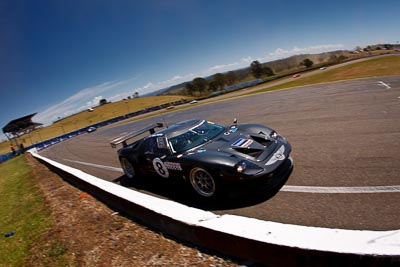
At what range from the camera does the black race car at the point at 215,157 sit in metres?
4.00

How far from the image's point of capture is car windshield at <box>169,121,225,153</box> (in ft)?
16.4

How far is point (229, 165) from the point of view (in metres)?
3.99

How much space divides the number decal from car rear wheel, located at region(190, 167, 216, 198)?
72 centimetres

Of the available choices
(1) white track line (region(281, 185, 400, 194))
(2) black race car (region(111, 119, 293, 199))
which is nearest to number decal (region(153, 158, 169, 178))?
(2) black race car (region(111, 119, 293, 199))

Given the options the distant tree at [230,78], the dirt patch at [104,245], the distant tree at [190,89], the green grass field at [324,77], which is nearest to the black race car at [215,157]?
the dirt patch at [104,245]

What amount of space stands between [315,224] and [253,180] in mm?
1064

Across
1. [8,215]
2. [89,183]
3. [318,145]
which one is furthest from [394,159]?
[8,215]

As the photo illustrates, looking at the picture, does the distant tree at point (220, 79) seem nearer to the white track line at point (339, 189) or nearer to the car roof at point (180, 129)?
the car roof at point (180, 129)

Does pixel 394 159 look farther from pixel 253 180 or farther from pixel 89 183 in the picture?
pixel 89 183

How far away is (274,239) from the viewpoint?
221 cm

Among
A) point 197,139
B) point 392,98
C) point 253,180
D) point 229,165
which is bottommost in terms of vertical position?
point 392,98

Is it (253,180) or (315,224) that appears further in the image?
(253,180)

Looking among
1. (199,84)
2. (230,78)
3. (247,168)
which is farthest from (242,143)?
(230,78)

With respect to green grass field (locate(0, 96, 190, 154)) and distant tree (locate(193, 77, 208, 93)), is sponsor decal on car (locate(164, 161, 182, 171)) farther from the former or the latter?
distant tree (locate(193, 77, 208, 93))
